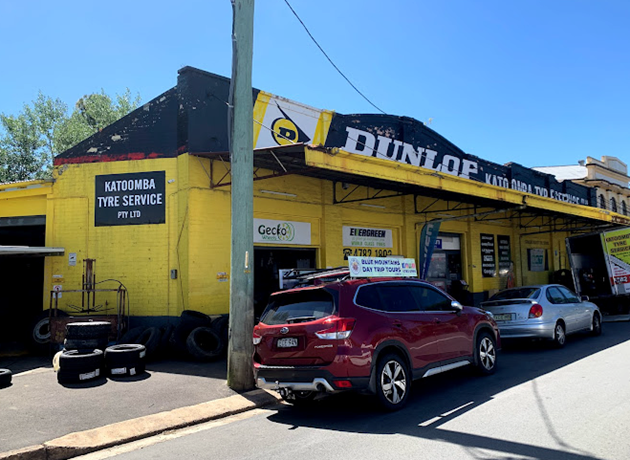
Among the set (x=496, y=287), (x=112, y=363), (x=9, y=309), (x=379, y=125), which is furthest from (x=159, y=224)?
(x=496, y=287)

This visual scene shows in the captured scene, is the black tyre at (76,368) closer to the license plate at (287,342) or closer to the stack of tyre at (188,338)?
the stack of tyre at (188,338)

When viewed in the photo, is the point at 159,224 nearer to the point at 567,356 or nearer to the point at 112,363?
the point at 112,363

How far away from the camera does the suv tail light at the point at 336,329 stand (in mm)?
6129

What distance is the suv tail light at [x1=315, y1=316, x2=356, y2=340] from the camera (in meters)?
6.13

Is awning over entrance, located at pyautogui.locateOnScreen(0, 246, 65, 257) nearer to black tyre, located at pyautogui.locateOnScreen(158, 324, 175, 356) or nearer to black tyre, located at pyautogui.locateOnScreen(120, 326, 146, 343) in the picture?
black tyre, located at pyautogui.locateOnScreen(120, 326, 146, 343)

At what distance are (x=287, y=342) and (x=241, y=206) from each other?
2.58 metres

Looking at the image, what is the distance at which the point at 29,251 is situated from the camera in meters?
11.1

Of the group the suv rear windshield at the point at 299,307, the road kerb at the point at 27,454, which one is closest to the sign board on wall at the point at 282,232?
the suv rear windshield at the point at 299,307

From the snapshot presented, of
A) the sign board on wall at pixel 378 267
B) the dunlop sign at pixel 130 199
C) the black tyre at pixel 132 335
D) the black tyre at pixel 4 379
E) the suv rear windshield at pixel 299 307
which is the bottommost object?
the black tyre at pixel 4 379

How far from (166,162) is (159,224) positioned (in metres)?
1.53

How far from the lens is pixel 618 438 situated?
5004 mm

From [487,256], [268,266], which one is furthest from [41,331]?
[487,256]

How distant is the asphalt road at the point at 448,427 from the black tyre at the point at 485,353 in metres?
0.25

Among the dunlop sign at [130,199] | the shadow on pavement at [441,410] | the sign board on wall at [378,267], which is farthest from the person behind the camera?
the dunlop sign at [130,199]
